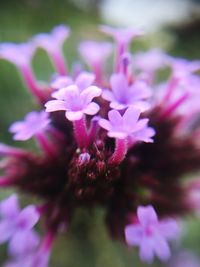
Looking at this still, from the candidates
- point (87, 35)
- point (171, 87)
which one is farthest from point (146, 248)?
point (87, 35)

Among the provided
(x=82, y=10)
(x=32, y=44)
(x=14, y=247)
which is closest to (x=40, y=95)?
(x=32, y=44)

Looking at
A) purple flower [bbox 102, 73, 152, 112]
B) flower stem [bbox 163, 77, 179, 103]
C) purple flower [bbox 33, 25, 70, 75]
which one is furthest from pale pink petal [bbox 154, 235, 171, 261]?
purple flower [bbox 33, 25, 70, 75]

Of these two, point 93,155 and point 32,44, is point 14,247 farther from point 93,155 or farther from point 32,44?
point 32,44

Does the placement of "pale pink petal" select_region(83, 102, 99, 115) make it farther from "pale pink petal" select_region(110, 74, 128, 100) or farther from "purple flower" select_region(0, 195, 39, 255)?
"purple flower" select_region(0, 195, 39, 255)

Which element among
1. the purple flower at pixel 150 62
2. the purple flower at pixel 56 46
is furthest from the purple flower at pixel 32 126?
the purple flower at pixel 150 62

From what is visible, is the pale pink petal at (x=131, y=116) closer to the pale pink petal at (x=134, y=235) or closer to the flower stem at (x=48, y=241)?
the pale pink petal at (x=134, y=235)

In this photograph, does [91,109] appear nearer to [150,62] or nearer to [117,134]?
[117,134]
